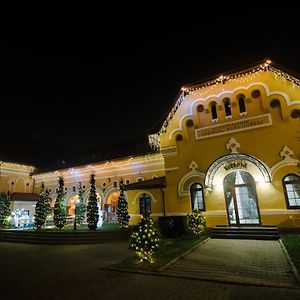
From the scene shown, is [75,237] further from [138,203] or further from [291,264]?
[291,264]

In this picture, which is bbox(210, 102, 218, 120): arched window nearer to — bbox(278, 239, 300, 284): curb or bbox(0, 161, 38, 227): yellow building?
bbox(278, 239, 300, 284): curb

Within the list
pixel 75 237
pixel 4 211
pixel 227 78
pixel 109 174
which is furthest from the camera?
pixel 109 174

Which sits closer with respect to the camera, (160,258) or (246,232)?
(160,258)

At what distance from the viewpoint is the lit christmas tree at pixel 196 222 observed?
1497 cm

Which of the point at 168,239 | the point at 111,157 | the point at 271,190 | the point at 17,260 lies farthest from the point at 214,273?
the point at 111,157

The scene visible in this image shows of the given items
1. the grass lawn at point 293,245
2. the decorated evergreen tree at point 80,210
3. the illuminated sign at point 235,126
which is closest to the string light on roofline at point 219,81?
the illuminated sign at point 235,126

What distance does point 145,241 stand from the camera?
944cm

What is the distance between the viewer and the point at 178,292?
21.5ft

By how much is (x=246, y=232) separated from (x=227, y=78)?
9.85 m

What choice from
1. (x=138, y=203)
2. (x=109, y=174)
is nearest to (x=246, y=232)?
(x=138, y=203)

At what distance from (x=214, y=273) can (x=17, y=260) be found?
31.0 ft

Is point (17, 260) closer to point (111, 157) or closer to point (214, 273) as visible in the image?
point (214, 273)

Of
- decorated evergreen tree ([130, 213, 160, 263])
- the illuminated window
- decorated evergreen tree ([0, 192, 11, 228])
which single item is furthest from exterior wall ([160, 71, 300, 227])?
decorated evergreen tree ([0, 192, 11, 228])

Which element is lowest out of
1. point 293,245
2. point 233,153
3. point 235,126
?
point 293,245
